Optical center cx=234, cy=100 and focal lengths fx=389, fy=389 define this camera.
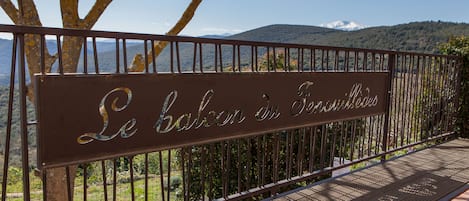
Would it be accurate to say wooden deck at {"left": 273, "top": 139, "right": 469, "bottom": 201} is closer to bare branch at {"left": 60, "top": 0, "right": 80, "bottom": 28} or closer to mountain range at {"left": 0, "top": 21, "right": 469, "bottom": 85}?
bare branch at {"left": 60, "top": 0, "right": 80, "bottom": 28}

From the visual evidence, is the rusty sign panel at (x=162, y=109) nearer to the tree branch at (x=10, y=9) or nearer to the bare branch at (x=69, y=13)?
the bare branch at (x=69, y=13)

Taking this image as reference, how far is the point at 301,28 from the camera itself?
69.3ft

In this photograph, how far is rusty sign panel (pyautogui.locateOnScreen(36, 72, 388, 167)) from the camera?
5.07 ft

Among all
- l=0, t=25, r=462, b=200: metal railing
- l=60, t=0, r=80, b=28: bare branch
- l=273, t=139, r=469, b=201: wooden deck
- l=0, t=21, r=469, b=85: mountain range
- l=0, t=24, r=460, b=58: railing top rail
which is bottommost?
l=273, t=139, r=469, b=201: wooden deck

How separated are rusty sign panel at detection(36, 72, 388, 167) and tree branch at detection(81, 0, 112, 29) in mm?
3615

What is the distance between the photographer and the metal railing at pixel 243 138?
1.57m

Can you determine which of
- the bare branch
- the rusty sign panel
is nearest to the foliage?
the rusty sign panel

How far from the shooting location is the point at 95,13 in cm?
525

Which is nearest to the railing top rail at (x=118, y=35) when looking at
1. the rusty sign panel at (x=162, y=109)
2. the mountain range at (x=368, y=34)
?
the rusty sign panel at (x=162, y=109)

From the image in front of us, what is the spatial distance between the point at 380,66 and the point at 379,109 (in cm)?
38

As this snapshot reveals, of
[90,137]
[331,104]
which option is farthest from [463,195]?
[90,137]

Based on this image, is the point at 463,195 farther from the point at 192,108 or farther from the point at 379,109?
the point at 192,108

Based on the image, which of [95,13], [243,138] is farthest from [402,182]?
[95,13]

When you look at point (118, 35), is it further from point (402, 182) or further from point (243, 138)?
point (402, 182)
